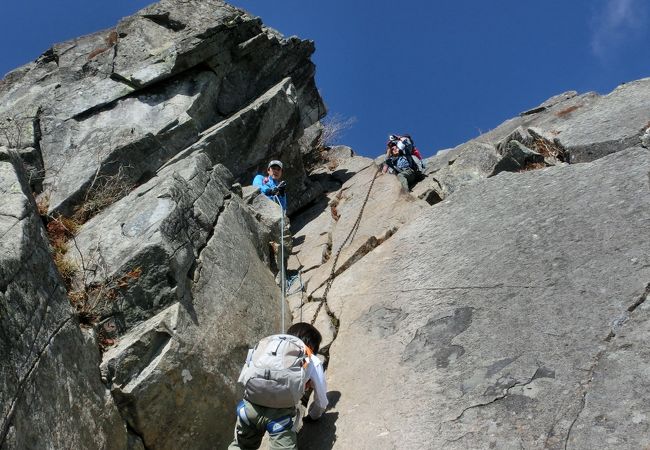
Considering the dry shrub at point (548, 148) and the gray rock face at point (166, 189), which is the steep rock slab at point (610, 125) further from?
the gray rock face at point (166, 189)

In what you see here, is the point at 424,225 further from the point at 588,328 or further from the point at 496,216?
the point at 588,328

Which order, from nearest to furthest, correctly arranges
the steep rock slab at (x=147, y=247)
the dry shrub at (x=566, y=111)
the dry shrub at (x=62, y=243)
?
the steep rock slab at (x=147, y=247)
the dry shrub at (x=62, y=243)
the dry shrub at (x=566, y=111)

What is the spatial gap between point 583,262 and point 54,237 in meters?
7.21

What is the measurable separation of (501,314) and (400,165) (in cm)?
862

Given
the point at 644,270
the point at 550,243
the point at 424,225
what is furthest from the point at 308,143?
the point at 644,270

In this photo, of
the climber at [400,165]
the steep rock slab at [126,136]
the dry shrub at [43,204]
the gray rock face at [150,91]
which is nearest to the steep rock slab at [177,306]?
the dry shrub at [43,204]

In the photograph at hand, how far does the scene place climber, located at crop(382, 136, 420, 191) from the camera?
50.6ft

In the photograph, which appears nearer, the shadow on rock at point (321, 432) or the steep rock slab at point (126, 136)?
the shadow on rock at point (321, 432)

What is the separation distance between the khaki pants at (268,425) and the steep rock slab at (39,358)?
1.27m

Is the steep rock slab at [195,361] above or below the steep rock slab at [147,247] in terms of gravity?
below

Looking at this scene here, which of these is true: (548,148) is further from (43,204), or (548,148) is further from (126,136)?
(43,204)

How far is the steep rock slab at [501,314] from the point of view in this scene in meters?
5.94

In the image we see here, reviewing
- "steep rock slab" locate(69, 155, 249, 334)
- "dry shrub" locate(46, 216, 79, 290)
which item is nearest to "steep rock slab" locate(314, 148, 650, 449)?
"steep rock slab" locate(69, 155, 249, 334)

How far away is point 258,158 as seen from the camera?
15.6 meters
